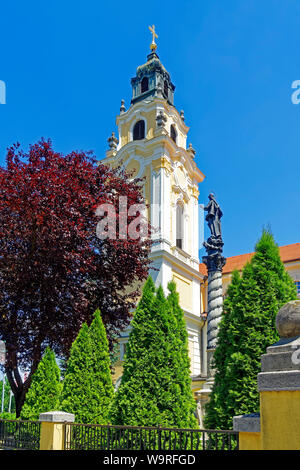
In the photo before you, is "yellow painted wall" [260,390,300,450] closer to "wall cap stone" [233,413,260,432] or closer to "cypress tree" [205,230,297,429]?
"wall cap stone" [233,413,260,432]

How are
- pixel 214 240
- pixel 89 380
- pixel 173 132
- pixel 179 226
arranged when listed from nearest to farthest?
1. pixel 89 380
2. pixel 214 240
3. pixel 179 226
4. pixel 173 132

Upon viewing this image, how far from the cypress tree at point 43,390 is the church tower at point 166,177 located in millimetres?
12089

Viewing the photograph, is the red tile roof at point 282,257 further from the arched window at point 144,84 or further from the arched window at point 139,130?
the arched window at point 144,84

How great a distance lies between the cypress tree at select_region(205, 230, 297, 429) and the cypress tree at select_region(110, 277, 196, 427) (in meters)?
0.98

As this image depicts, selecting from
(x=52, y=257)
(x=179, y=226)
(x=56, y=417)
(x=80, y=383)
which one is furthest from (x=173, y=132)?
(x=56, y=417)

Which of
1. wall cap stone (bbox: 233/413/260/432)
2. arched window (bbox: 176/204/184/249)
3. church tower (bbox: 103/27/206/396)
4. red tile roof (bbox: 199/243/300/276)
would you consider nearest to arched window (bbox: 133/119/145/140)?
church tower (bbox: 103/27/206/396)

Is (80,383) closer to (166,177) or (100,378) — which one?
(100,378)

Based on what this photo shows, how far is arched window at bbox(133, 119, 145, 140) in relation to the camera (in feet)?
104

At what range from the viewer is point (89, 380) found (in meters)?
11.5

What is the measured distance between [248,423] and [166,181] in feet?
81.1

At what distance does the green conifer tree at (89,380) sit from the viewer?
11016 millimetres

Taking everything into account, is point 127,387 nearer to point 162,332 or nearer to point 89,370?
point 162,332
